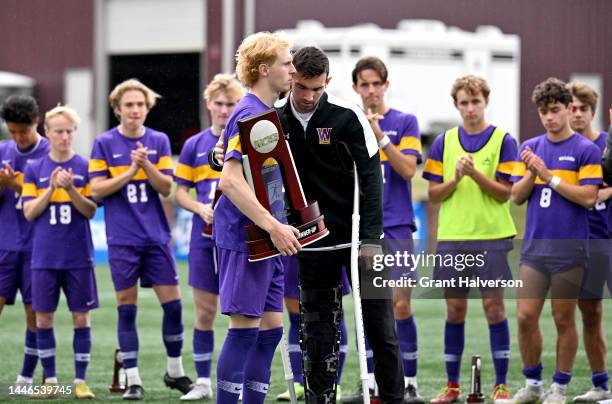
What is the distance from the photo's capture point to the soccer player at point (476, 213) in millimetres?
8344

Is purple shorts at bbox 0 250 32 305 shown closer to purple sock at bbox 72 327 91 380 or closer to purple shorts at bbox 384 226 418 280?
purple sock at bbox 72 327 91 380

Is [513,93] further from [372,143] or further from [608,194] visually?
[372,143]

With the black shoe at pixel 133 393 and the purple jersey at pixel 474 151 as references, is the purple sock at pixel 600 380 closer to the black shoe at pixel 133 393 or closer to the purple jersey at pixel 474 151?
the purple jersey at pixel 474 151

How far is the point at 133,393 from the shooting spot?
855 centimetres

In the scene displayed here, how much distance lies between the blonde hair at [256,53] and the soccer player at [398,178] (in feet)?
6.91

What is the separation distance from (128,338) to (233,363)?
2.59 metres

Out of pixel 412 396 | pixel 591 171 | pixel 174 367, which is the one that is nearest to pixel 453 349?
pixel 412 396

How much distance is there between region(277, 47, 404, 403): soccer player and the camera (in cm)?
668

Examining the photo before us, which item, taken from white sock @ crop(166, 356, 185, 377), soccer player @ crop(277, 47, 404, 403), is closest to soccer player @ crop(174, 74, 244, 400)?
white sock @ crop(166, 356, 185, 377)

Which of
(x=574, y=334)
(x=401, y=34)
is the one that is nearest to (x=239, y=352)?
(x=574, y=334)

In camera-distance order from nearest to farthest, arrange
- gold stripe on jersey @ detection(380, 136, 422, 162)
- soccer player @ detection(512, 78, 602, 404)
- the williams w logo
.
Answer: the williams w logo < soccer player @ detection(512, 78, 602, 404) < gold stripe on jersey @ detection(380, 136, 422, 162)

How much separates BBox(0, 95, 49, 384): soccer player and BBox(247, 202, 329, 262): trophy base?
349 cm

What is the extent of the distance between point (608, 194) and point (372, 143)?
2.51 metres

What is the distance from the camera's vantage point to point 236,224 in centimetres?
628
